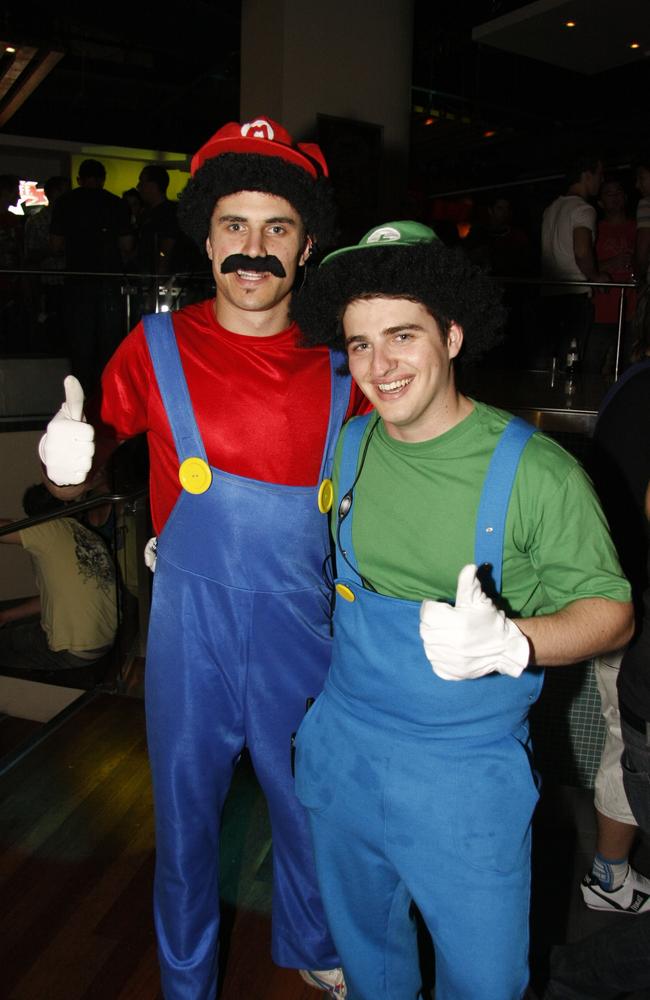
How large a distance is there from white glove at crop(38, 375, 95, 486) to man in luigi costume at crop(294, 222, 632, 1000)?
18.4 inches

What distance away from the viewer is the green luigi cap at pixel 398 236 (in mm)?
1327

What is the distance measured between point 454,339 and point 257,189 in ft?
1.65

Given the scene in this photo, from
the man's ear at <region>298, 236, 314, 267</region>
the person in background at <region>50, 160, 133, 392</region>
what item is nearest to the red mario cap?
the man's ear at <region>298, 236, 314, 267</region>

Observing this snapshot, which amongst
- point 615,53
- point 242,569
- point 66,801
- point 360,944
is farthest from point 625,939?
point 615,53

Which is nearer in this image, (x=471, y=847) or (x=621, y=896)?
(x=471, y=847)

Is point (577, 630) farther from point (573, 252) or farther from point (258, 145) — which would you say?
point (573, 252)

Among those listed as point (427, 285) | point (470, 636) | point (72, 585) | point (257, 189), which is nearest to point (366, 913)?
point (470, 636)

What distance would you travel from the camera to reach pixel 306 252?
1.68 m

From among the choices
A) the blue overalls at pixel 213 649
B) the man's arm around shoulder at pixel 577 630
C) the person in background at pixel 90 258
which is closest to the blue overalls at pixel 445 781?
the man's arm around shoulder at pixel 577 630

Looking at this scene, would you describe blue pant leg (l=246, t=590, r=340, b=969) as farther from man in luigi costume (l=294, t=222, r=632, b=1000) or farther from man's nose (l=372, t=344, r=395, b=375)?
man's nose (l=372, t=344, r=395, b=375)

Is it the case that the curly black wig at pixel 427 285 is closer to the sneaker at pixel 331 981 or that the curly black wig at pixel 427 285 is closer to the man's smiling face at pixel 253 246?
the man's smiling face at pixel 253 246

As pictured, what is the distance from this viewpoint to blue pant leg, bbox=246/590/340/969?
1593mm

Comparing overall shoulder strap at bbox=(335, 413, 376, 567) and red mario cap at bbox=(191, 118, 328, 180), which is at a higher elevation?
red mario cap at bbox=(191, 118, 328, 180)

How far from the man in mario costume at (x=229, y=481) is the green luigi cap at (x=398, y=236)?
9.8 inches
